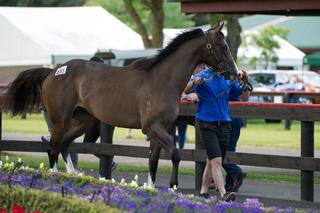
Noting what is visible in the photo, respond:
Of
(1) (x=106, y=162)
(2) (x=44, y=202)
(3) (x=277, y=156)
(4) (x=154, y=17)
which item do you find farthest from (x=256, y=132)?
(2) (x=44, y=202)

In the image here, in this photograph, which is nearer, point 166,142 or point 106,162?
Result: point 166,142

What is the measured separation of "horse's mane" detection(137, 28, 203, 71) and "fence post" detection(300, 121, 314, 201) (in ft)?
5.94

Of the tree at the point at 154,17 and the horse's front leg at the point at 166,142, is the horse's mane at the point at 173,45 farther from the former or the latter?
the tree at the point at 154,17

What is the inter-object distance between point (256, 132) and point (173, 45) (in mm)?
17897

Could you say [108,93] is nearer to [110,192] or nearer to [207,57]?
[207,57]

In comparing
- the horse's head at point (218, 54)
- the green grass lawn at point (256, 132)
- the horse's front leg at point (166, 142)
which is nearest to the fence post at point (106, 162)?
the horse's front leg at point (166, 142)

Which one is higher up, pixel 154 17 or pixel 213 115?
pixel 154 17

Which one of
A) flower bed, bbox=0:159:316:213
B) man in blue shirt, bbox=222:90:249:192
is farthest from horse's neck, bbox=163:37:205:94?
flower bed, bbox=0:159:316:213

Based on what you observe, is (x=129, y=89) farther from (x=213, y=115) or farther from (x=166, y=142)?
(x=213, y=115)

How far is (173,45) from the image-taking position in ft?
37.2

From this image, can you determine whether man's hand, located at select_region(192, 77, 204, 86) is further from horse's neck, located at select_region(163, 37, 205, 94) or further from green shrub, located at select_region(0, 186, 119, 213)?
green shrub, located at select_region(0, 186, 119, 213)

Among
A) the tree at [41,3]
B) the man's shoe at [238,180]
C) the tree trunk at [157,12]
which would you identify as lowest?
the man's shoe at [238,180]

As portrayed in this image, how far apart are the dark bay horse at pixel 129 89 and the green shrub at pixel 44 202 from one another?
12.6 ft

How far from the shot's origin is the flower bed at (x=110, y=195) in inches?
259
